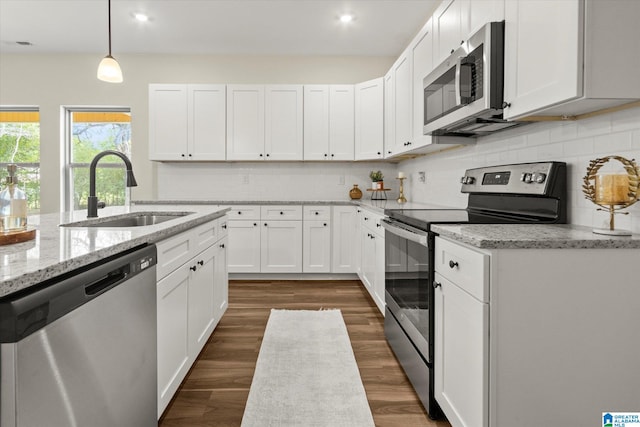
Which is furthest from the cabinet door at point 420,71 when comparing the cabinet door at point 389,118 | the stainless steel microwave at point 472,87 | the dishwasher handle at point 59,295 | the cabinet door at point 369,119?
the dishwasher handle at point 59,295

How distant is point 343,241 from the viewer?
4.61m

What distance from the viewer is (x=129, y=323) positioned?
134 cm

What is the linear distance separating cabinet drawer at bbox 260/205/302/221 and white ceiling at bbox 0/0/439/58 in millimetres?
1922

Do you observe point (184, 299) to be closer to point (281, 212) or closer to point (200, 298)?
point (200, 298)

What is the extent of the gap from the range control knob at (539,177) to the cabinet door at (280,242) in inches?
117

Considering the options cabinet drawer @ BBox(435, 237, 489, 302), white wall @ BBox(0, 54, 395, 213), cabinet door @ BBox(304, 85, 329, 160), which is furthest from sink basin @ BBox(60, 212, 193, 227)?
white wall @ BBox(0, 54, 395, 213)

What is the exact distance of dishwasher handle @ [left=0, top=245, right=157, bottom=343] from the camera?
31.6 inches

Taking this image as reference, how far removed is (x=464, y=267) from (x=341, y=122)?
3556 mm

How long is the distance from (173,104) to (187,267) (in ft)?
10.7

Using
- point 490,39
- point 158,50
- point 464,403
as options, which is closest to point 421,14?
point 490,39

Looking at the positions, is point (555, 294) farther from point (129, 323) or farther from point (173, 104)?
point (173, 104)

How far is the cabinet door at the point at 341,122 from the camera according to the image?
4.77m

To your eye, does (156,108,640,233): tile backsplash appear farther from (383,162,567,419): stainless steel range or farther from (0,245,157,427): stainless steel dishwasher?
(0,245,157,427): stainless steel dishwasher

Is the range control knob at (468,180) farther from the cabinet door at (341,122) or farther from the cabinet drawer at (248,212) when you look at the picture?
the cabinet drawer at (248,212)
